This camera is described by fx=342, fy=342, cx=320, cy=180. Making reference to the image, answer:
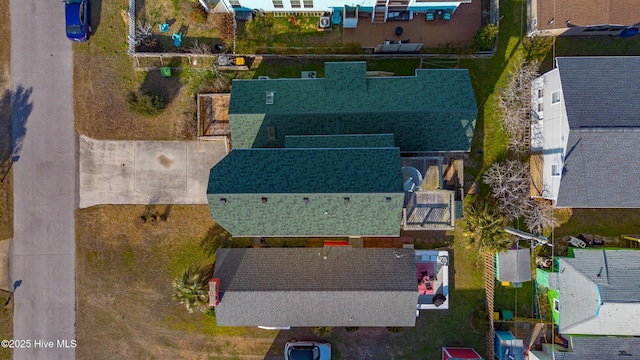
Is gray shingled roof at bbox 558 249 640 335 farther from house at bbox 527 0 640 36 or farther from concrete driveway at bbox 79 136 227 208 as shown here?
concrete driveway at bbox 79 136 227 208

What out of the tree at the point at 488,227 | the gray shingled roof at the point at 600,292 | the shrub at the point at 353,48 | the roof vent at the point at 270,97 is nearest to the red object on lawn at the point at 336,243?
the tree at the point at 488,227

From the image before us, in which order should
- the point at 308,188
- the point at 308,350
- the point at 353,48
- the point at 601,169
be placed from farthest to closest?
the point at 353,48 < the point at 308,350 < the point at 601,169 < the point at 308,188

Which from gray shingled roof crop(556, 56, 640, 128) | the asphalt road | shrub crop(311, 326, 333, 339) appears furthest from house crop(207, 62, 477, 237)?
the asphalt road

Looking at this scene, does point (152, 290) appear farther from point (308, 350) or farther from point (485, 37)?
point (485, 37)

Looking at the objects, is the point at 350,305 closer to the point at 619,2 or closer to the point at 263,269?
the point at 263,269

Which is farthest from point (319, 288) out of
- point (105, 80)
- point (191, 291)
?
point (105, 80)

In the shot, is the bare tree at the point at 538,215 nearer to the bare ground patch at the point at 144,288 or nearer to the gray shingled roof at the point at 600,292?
the gray shingled roof at the point at 600,292
